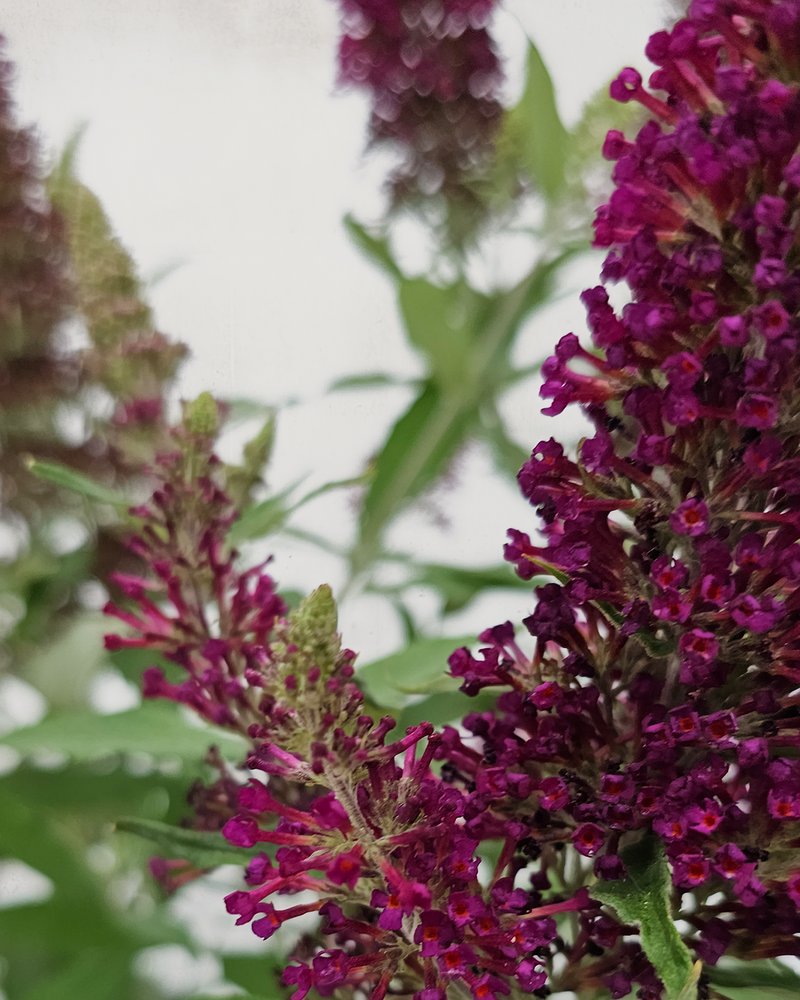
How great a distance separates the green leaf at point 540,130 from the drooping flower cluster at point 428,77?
0.04 meters

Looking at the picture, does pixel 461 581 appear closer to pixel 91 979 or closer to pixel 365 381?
pixel 365 381

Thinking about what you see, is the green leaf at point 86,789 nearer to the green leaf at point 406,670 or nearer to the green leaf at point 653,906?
the green leaf at point 406,670

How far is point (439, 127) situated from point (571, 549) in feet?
1.69

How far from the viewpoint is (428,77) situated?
69 cm

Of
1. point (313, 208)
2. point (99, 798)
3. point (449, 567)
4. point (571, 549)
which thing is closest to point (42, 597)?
point (99, 798)

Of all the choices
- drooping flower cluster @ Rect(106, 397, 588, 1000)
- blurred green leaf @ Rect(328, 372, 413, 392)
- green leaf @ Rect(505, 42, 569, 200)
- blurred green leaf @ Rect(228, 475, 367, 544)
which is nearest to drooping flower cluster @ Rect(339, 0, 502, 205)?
green leaf @ Rect(505, 42, 569, 200)

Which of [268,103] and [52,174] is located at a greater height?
[268,103]

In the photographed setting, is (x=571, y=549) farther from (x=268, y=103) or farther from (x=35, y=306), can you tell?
(x=268, y=103)

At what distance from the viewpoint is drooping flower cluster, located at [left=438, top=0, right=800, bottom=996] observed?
0.89ft

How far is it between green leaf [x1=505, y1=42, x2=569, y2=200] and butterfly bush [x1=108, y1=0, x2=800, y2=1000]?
33 cm

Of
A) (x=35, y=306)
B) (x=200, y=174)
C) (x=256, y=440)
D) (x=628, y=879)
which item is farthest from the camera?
(x=200, y=174)

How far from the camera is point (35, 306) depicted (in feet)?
2.19

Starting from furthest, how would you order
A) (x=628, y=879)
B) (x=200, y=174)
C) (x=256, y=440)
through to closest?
(x=200, y=174), (x=256, y=440), (x=628, y=879)

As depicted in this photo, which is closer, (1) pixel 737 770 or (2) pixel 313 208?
(1) pixel 737 770
